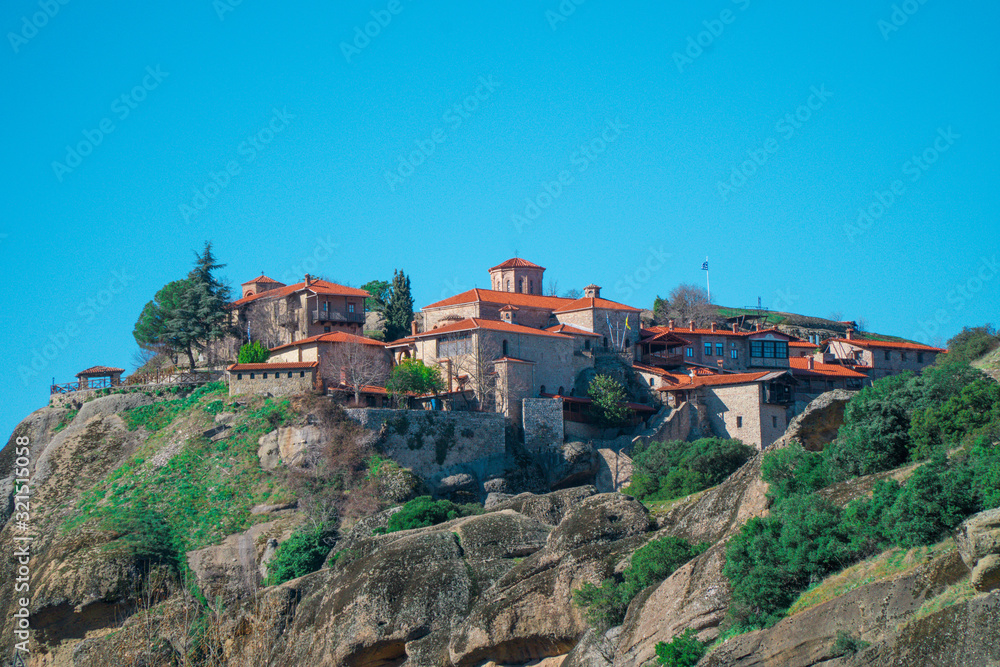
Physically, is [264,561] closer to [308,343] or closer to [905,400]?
[308,343]

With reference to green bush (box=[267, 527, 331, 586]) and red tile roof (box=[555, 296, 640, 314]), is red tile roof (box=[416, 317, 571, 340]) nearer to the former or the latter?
red tile roof (box=[555, 296, 640, 314])

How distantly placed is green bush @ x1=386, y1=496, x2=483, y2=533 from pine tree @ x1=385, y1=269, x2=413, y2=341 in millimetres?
31296

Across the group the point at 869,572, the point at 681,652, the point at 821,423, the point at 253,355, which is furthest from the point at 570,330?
the point at 869,572

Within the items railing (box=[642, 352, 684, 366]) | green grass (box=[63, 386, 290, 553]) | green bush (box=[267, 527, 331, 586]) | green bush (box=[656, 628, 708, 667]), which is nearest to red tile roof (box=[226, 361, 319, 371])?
green grass (box=[63, 386, 290, 553])

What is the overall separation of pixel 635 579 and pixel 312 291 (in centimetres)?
4718

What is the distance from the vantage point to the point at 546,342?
224 feet

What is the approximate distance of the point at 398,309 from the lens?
82375 millimetres

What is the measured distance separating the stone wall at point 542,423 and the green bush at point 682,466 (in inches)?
260

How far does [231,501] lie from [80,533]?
7.44 m

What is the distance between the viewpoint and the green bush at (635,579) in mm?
30534

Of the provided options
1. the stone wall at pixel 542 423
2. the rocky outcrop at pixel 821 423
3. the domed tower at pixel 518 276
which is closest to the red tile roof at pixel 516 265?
the domed tower at pixel 518 276

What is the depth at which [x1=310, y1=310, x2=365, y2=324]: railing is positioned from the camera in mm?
73250

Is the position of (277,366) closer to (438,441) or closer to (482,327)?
(438,441)

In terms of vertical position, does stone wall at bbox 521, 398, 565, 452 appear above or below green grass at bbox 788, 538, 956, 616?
above
